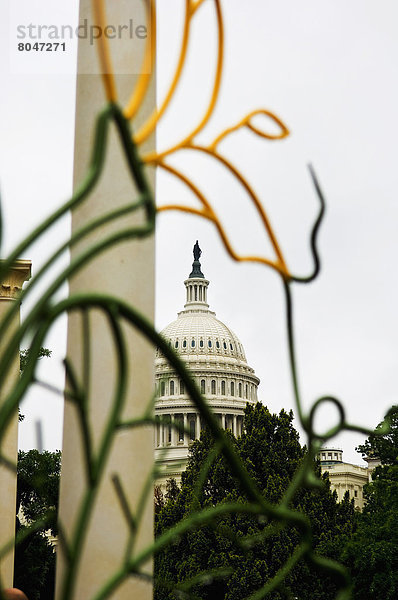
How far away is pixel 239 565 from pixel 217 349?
6582cm

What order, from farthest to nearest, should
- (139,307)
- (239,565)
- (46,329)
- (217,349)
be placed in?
(217,349), (239,565), (139,307), (46,329)

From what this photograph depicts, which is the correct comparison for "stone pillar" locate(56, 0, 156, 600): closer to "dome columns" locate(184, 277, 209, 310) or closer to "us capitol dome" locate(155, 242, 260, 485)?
"us capitol dome" locate(155, 242, 260, 485)

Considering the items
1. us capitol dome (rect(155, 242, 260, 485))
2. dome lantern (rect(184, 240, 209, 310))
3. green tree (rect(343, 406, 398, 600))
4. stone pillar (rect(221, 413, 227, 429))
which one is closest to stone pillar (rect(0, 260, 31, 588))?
green tree (rect(343, 406, 398, 600))

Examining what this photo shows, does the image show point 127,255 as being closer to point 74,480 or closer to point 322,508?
point 74,480

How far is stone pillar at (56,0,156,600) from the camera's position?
1.86 meters

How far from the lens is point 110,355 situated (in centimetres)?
199

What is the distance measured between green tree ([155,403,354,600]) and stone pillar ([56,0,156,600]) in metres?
26.0

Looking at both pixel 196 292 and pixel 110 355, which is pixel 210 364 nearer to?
pixel 196 292

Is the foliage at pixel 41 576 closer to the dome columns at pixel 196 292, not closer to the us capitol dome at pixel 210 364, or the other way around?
the us capitol dome at pixel 210 364

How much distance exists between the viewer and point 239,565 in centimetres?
2902

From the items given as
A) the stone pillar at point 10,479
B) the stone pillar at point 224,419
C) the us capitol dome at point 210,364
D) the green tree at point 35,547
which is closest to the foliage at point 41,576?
the green tree at point 35,547

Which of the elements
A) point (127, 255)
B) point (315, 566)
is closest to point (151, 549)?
point (315, 566)

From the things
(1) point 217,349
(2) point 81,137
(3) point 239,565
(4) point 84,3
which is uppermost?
(1) point 217,349

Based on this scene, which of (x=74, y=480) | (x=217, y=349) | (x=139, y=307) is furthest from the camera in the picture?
(x=217, y=349)
